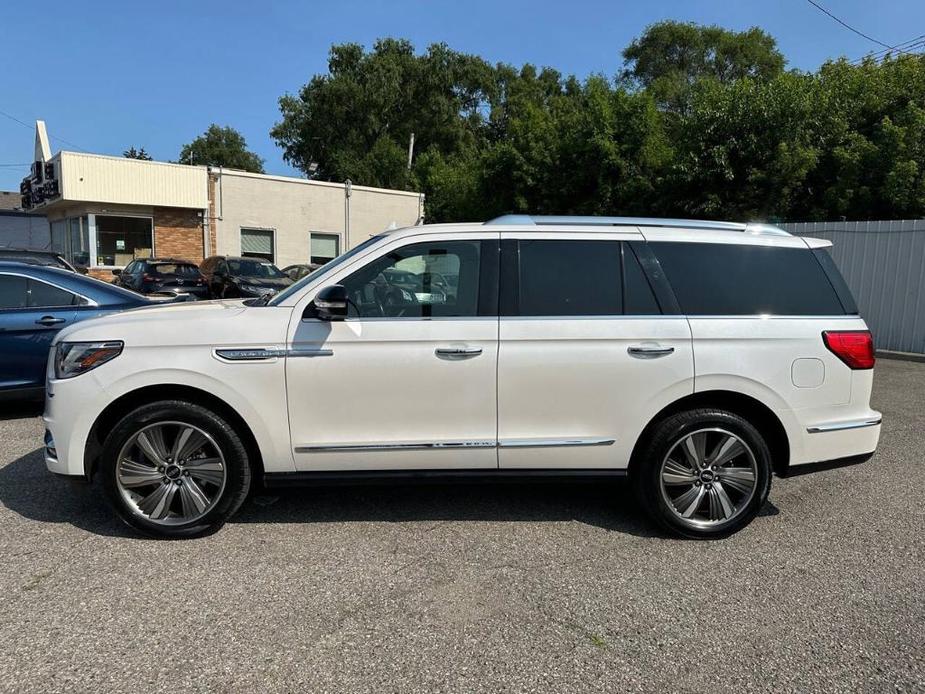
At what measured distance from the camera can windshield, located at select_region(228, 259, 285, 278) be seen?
17.1 metres

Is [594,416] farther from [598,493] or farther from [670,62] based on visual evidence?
[670,62]

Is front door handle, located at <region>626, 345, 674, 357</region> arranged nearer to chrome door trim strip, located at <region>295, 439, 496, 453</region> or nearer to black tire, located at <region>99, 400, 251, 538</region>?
chrome door trim strip, located at <region>295, 439, 496, 453</region>

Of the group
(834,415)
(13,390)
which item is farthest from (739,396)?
(13,390)

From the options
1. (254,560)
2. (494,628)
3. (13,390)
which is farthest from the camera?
(13,390)

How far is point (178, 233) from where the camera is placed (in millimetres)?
23859

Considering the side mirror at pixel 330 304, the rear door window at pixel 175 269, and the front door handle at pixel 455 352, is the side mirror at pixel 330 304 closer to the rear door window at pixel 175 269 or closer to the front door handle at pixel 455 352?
the front door handle at pixel 455 352

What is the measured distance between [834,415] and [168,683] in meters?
3.80

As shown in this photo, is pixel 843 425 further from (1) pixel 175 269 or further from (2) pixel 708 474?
(1) pixel 175 269

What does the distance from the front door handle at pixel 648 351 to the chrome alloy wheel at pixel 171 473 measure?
2.46 m

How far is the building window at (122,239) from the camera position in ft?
75.3

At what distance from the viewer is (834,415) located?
12.9 feet

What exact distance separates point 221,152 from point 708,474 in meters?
72.4

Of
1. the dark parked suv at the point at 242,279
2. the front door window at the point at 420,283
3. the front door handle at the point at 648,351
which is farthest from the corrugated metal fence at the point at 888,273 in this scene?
the dark parked suv at the point at 242,279

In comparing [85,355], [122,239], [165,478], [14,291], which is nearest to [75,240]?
[122,239]
